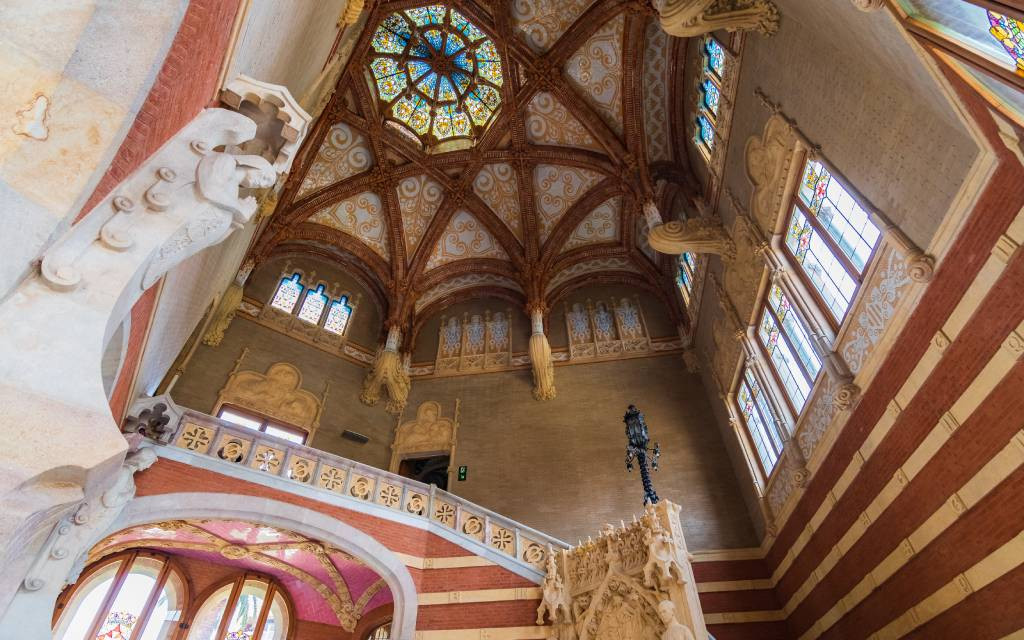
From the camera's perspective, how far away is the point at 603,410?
14.9 metres

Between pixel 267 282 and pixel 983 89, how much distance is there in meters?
16.2

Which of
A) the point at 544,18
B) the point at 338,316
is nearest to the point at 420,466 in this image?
the point at 338,316

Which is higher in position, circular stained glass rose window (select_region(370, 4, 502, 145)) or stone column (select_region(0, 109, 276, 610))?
circular stained glass rose window (select_region(370, 4, 502, 145))

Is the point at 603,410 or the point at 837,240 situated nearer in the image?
the point at 837,240

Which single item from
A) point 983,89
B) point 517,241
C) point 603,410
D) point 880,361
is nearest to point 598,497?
point 603,410

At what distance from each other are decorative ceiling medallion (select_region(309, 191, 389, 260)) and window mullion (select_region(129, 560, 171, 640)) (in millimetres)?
10474

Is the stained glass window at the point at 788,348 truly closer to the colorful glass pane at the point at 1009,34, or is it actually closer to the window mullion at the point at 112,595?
the colorful glass pane at the point at 1009,34

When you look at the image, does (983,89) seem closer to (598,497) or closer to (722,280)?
(722,280)

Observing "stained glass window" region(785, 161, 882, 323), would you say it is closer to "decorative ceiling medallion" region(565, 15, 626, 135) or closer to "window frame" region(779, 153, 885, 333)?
"window frame" region(779, 153, 885, 333)

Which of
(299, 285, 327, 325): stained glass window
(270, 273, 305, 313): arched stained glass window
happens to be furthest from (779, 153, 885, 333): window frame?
(270, 273, 305, 313): arched stained glass window

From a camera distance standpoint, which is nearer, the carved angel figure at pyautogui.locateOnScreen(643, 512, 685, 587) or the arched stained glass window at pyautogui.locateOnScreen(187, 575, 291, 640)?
the carved angel figure at pyautogui.locateOnScreen(643, 512, 685, 587)

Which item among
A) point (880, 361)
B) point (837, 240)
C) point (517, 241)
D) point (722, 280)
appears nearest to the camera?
point (880, 361)

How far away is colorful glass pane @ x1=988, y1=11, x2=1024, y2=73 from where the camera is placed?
13.7 ft

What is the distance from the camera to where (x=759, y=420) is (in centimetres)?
1122
